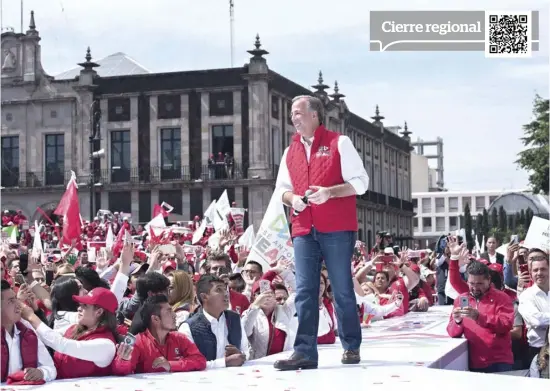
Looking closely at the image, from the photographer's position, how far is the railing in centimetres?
5016

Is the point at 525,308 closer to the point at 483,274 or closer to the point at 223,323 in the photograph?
the point at 483,274

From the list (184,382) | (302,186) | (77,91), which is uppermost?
(77,91)

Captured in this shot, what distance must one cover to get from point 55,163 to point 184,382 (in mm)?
47801

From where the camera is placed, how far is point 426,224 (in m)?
144

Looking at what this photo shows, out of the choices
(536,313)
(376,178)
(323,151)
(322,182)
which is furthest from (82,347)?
(376,178)

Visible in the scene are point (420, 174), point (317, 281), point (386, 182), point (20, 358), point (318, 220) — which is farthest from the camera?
point (420, 174)

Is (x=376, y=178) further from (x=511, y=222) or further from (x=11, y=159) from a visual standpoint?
(x=511, y=222)

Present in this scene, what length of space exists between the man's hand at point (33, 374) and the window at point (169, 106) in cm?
4555

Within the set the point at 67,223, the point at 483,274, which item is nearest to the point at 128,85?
the point at 67,223

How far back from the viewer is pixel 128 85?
170ft

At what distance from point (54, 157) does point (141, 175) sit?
4843mm

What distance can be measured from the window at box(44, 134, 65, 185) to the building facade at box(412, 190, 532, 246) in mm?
89164

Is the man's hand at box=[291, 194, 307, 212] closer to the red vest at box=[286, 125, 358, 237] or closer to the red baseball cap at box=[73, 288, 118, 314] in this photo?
the red vest at box=[286, 125, 358, 237]

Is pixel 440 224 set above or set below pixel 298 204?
above
